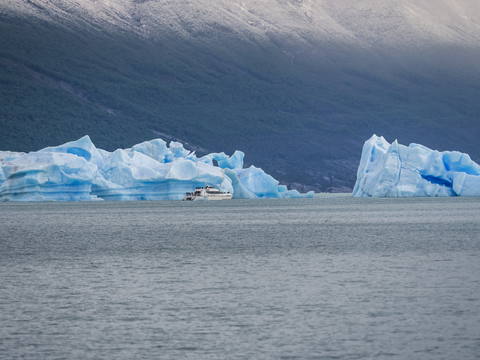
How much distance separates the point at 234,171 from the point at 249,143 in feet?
235

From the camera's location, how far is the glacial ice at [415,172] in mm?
44219

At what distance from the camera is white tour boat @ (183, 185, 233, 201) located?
54938 mm

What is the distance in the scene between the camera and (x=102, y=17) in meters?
150

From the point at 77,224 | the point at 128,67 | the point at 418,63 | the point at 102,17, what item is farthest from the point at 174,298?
the point at 418,63

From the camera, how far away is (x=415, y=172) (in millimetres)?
45312

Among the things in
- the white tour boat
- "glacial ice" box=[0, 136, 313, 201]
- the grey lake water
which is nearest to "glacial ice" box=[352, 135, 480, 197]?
"glacial ice" box=[0, 136, 313, 201]

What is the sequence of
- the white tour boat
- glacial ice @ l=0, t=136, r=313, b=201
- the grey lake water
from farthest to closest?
the white tour boat → glacial ice @ l=0, t=136, r=313, b=201 → the grey lake water

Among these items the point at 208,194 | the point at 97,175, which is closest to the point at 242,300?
the point at 97,175

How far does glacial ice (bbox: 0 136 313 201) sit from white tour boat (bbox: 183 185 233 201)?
2.51m

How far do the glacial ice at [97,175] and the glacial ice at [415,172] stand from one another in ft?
31.9

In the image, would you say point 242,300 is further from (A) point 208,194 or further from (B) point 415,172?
(A) point 208,194

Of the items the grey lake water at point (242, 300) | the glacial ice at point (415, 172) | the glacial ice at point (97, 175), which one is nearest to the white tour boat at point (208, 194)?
the glacial ice at point (97, 175)

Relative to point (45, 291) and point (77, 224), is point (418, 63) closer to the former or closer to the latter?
point (77, 224)

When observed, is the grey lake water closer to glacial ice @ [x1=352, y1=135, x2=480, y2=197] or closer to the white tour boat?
glacial ice @ [x1=352, y1=135, x2=480, y2=197]
